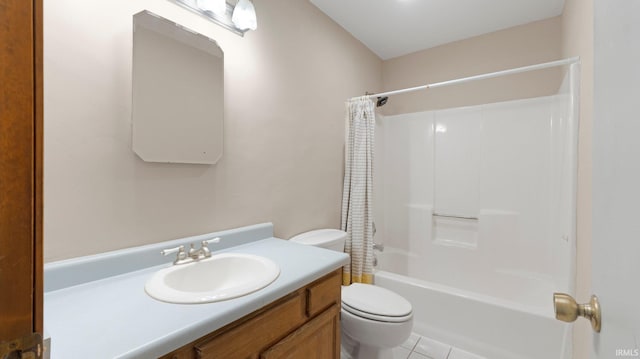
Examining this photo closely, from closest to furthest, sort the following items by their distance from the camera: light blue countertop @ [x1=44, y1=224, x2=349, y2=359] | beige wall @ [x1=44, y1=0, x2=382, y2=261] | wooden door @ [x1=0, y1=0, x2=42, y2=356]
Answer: wooden door @ [x1=0, y1=0, x2=42, y2=356] < light blue countertop @ [x1=44, y1=224, x2=349, y2=359] < beige wall @ [x1=44, y1=0, x2=382, y2=261]

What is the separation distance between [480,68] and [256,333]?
2.78m

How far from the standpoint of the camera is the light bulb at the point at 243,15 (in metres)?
1.34

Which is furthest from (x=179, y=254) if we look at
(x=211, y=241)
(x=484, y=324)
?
(x=484, y=324)

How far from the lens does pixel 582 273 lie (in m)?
1.28

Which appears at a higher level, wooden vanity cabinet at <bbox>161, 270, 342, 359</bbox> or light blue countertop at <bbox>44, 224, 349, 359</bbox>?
light blue countertop at <bbox>44, 224, 349, 359</bbox>

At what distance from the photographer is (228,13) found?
1349mm

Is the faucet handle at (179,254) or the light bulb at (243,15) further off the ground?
the light bulb at (243,15)

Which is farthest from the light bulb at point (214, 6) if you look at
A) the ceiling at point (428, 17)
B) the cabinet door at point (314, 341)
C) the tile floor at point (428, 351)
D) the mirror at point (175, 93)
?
the tile floor at point (428, 351)

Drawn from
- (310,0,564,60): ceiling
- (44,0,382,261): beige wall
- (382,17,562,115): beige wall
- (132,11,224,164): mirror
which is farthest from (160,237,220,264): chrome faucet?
(382,17,562,115): beige wall

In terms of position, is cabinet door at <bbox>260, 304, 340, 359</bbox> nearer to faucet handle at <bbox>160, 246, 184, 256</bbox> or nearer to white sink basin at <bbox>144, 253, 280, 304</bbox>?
white sink basin at <bbox>144, 253, 280, 304</bbox>

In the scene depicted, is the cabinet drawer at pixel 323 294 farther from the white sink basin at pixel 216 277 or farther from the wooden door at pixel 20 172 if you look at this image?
the wooden door at pixel 20 172

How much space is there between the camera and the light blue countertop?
0.60 meters

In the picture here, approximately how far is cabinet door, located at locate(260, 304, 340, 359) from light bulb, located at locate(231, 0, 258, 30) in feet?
4.71

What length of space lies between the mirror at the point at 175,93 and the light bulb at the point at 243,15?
0.60 ft
